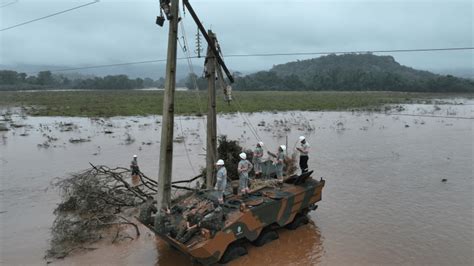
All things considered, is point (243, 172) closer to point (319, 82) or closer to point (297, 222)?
point (297, 222)

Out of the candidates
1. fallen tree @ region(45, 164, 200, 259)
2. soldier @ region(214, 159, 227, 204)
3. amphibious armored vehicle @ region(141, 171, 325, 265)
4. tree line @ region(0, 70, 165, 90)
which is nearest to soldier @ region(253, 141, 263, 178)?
amphibious armored vehicle @ region(141, 171, 325, 265)

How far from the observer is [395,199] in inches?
646

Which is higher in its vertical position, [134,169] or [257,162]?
[257,162]

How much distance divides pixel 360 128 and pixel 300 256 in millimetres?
25598

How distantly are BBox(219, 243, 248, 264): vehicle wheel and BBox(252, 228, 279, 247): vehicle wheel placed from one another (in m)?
0.66

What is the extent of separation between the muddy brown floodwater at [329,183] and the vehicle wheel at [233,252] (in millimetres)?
274

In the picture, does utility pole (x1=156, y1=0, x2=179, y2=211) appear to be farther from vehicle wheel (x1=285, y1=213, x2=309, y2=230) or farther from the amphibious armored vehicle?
vehicle wheel (x1=285, y1=213, x2=309, y2=230)

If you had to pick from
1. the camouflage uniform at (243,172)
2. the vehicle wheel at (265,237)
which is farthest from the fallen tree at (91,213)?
the vehicle wheel at (265,237)

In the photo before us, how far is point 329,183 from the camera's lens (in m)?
18.8

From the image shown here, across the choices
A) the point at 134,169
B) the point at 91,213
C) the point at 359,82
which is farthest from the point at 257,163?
the point at 359,82

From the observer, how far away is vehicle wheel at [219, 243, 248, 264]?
424 inches

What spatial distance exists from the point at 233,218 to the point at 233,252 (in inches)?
45.0

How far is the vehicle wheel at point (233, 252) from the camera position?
10.8 m

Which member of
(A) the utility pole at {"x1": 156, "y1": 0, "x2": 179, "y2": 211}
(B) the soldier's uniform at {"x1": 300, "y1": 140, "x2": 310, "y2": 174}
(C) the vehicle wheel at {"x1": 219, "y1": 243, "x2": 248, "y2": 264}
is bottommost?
(C) the vehicle wheel at {"x1": 219, "y1": 243, "x2": 248, "y2": 264}
